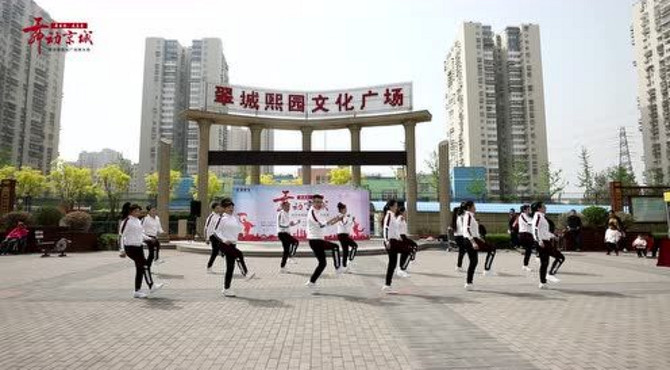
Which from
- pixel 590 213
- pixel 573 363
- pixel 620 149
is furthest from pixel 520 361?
Answer: pixel 620 149

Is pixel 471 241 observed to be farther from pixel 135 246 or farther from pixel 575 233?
pixel 575 233

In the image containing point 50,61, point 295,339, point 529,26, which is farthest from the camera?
point 529,26

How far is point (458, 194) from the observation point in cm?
6462

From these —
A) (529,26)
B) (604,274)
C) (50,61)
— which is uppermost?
(529,26)

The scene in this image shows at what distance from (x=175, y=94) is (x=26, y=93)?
1119 inches

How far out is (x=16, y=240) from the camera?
18.7 metres

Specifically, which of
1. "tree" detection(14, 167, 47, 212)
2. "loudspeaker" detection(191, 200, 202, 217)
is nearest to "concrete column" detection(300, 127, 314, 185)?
"loudspeaker" detection(191, 200, 202, 217)

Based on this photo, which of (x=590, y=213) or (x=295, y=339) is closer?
(x=295, y=339)

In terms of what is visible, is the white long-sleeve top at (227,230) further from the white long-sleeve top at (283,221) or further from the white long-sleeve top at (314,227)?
the white long-sleeve top at (283,221)

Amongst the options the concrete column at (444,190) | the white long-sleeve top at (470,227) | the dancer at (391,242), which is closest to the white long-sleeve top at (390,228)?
the dancer at (391,242)

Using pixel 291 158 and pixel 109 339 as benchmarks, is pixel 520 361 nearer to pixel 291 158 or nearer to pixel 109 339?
pixel 109 339

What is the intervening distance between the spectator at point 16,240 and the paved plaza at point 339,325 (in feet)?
37.3

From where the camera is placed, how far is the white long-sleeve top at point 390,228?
8398mm

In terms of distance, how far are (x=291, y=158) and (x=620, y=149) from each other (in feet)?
294
